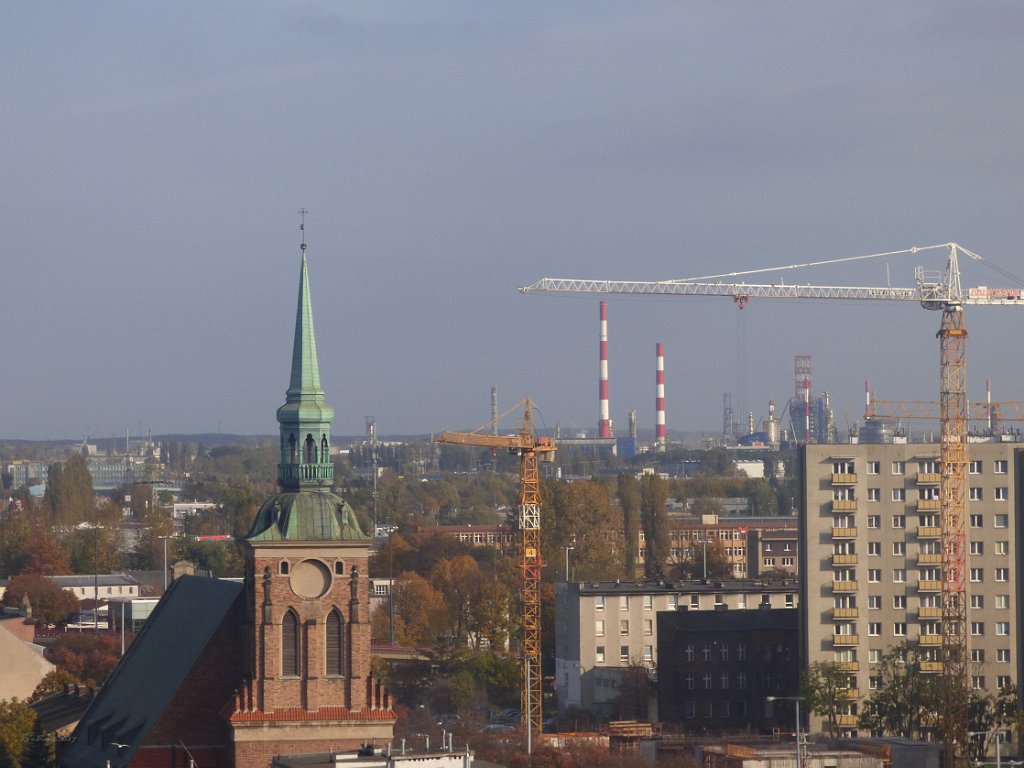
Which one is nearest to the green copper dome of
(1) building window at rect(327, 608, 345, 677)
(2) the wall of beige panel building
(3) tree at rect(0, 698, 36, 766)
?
(1) building window at rect(327, 608, 345, 677)

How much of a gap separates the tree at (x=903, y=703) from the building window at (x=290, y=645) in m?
56.5

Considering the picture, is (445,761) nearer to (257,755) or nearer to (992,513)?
(257,755)

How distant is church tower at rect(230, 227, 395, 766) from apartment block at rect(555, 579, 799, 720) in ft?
232

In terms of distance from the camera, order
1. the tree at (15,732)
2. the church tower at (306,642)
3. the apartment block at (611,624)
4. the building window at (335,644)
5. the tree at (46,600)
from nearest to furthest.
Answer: the church tower at (306,642)
the building window at (335,644)
the tree at (15,732)
the apartment block at (611,624)
the tree at (46,600)

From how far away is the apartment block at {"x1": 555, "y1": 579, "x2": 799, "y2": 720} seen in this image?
14675 centimetres

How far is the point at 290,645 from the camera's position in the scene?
245 ft

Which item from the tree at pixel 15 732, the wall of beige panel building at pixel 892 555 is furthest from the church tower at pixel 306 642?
the wall of beige panel building at pixel 892 555

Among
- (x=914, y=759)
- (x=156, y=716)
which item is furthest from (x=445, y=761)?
(x=914, y=759)

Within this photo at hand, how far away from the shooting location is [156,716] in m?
77.8

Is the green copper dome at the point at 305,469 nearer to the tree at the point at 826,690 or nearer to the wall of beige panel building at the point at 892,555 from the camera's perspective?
the tree at the point at 826,690

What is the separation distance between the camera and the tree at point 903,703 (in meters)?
124

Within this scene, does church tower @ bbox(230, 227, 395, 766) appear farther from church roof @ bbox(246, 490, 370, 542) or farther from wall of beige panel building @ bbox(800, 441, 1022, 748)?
wall of beige panel building @ bbox(800, 441, 1022, 748)

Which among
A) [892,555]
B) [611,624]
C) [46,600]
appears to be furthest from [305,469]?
[46,600]

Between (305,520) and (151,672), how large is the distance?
12.2 m
